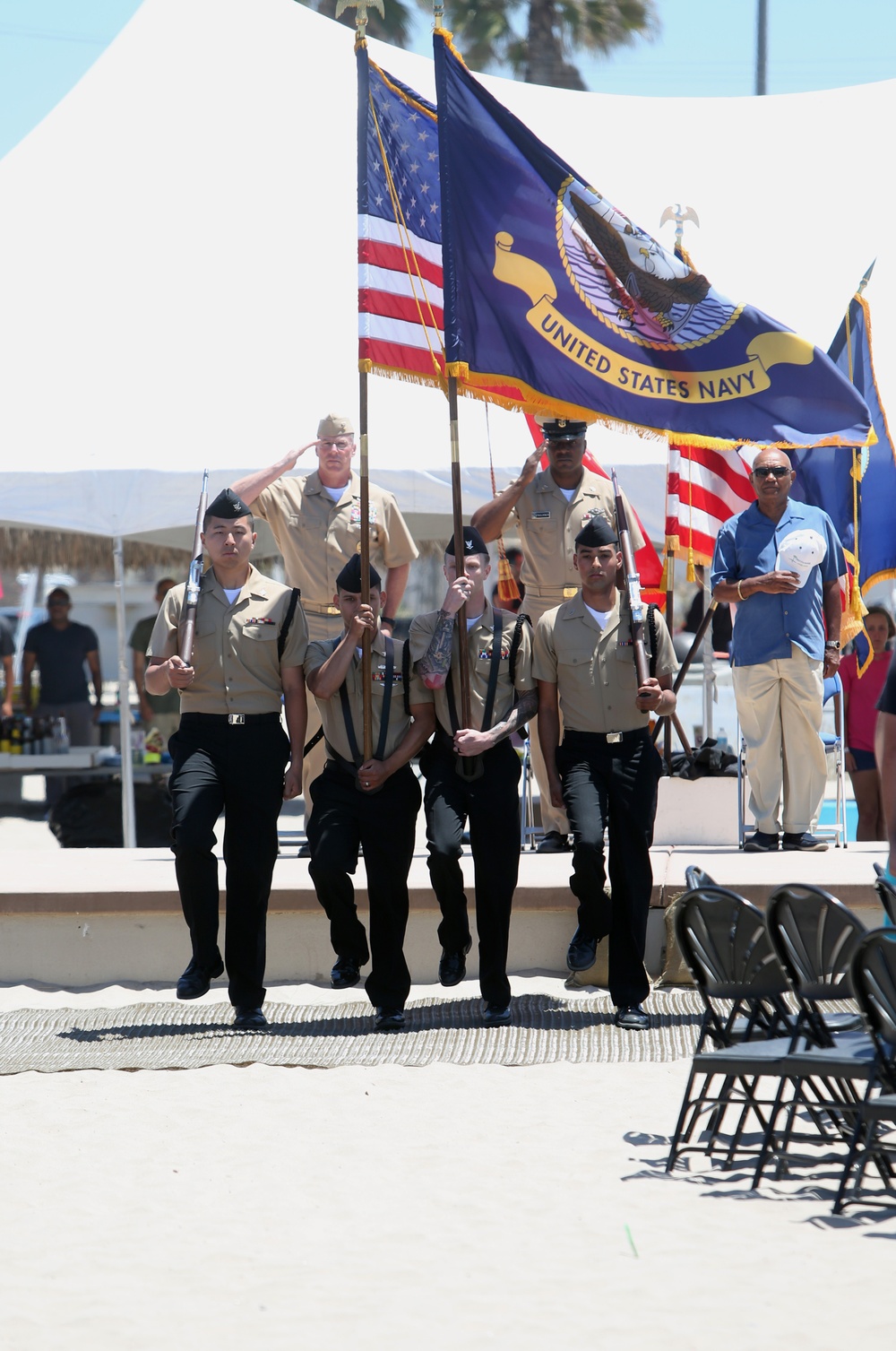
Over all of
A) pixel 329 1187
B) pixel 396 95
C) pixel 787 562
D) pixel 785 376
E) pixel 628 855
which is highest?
pixel 396 95

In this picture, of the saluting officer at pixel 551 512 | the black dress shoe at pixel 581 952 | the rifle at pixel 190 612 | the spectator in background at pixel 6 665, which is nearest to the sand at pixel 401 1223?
the black dress shoe at pixel 581 952

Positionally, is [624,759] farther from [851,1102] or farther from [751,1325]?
[751,1325]

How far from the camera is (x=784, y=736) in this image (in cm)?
853

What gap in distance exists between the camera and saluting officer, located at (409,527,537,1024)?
669 centimetres

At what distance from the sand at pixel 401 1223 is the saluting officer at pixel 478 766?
2.08ft

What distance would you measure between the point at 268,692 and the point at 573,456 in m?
2.06

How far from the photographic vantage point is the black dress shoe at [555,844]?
29.0 feet

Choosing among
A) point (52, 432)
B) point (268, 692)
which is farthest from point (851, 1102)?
point (52, 432)

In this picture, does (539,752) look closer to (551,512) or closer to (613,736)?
(551,512)

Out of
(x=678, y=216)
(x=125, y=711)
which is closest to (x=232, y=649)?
(x=125, y=711)

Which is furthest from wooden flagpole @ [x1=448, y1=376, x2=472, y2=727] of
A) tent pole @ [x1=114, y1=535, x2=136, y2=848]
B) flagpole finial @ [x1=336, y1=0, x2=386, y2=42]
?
tent pole @ [x1=114, y1=535, x2=136, y2=848]

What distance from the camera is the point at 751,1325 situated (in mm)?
3725

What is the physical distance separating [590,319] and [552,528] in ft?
3.85

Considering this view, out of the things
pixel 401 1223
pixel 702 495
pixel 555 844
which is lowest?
pixel 401 1223
